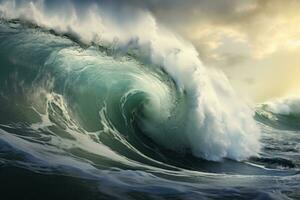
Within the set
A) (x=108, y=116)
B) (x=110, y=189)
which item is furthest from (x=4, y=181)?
(x=108, y=116)

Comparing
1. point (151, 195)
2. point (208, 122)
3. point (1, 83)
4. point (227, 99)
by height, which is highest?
point (227, 99)

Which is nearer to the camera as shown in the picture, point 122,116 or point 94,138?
point 94,138

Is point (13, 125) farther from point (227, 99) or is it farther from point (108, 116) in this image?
point (227, 99)
